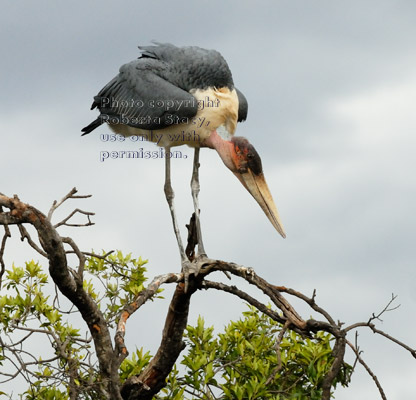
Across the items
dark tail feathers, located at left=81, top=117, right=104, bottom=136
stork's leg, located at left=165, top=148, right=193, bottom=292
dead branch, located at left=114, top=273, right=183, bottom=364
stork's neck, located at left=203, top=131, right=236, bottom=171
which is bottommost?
dead branch, located at left=114, top=273, right=183, bottom=364

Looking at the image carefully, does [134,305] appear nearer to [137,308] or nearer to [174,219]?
[137,308]

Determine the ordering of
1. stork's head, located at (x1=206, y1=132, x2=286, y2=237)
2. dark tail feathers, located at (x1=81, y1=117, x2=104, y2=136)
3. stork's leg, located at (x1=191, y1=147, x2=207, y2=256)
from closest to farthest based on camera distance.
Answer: stork's head, located at (x1=206, y1=132, x2=286, y2=237)
stork's leg, located at (x1=191, y1=147, x2=207, y2=256)
dark tail feathers, located at (x1=81, y1=117, x2=104, y2=136)

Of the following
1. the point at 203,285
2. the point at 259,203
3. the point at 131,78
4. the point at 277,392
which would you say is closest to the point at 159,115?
the point at 131,78

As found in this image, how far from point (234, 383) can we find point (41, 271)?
222 cm

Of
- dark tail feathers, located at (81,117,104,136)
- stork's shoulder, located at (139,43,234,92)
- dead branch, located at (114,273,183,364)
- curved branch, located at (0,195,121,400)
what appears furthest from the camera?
dark tail feathers, located at (81,117,104,136)

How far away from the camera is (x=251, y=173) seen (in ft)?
26.3

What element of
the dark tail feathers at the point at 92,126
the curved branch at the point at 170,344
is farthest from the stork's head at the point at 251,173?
the dark tail feathers at the point at 92,126

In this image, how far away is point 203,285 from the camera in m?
7.48

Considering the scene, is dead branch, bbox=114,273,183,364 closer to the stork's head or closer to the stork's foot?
the stork's foot

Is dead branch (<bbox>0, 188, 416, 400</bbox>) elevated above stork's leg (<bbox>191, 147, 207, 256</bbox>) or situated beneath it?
situated beneath

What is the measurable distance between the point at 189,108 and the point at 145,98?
21.2 inches

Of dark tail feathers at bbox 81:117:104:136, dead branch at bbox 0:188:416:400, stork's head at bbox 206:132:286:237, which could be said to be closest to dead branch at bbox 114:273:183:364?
dead branch at bbox 0:188:416:400

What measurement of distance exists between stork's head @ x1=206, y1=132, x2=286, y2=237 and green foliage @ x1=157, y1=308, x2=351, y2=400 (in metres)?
1.07

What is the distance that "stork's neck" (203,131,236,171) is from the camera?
8172 mm
